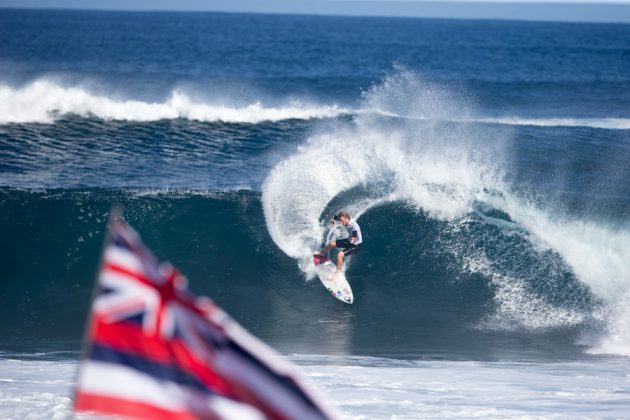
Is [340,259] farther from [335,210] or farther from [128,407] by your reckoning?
[128,407]

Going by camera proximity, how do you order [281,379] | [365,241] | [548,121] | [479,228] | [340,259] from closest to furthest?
[281,379] < [340,259] < [479,228] < [365,241] < [548,121]

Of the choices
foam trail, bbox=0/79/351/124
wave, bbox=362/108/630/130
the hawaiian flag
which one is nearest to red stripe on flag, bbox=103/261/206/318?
the hawaiian flag

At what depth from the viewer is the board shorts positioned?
15.3m

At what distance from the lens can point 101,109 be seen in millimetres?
32938

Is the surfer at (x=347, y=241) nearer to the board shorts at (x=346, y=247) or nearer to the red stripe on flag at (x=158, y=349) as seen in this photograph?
the board shorts at (x=346, y=247)

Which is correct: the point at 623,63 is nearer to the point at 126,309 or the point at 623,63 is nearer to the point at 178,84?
the point at 178,84

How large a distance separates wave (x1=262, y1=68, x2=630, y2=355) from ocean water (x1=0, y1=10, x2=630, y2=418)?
0.16ft

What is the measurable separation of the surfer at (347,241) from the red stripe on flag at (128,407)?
10039mm

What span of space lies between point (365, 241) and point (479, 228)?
2407mm

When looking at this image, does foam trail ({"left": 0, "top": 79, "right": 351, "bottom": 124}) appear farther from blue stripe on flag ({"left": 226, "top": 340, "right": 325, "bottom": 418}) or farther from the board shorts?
blue stripe on flag ({"left": 226, "top": 340, "right": 325, "bottom": 418})

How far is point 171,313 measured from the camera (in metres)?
5.26

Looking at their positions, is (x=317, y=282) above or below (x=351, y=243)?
below

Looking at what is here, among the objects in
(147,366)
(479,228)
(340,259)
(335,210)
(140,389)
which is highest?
(335,210)

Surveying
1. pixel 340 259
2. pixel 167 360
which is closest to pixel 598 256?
pixel 340 259
